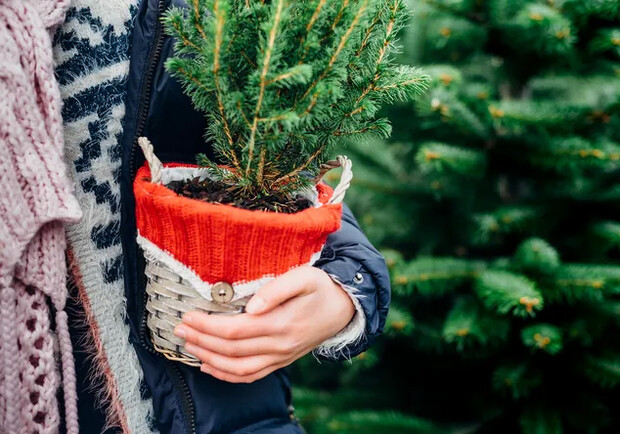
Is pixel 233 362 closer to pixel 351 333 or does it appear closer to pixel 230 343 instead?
pixel 230 343

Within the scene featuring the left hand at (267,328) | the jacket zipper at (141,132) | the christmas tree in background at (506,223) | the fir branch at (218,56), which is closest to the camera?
the fir branch at (218,56)

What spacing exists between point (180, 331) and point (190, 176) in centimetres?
22

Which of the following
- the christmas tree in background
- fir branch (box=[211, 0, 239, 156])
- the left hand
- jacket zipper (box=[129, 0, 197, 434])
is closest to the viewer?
fir branch (box=[211, 0, 239, 156])

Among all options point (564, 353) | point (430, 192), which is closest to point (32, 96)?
point (430, 192)

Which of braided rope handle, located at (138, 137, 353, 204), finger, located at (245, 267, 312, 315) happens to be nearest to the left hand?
finger, located at (245, 267, 312, 315)

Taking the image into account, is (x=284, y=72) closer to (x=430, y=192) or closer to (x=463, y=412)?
(x=430, y=192)

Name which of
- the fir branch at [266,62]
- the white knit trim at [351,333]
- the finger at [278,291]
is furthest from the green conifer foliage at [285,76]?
the white knit trim at [351,333]

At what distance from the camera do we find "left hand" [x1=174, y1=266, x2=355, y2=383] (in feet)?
2.21

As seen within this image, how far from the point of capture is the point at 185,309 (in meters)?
0.69

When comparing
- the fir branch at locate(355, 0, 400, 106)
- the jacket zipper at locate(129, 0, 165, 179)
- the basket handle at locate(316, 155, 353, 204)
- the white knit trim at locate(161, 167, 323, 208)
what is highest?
the fir branch at locate(355, 0, 400, 106)

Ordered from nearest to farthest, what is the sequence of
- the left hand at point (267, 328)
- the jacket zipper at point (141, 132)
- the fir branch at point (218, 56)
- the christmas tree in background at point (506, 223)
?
1. the fir branch at point (218, 56)
2. the left hand at point (267, 328)
3. the jacket zipper at point (141, 132)
4. the christmas tree in background at point (506, 223)

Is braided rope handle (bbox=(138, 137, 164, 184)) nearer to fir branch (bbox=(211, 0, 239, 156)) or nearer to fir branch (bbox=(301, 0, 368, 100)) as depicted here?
fir branch (bbox=(211, 0, 239, 156))

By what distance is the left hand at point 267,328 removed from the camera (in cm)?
67

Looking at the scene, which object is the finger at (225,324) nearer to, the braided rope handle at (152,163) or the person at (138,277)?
the person at (138,277)
